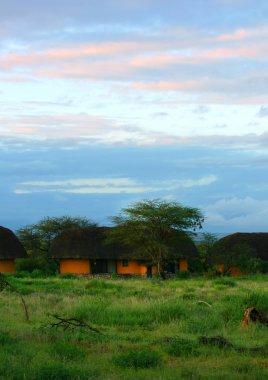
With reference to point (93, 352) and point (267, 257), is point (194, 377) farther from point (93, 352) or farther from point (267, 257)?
point (267, 257)

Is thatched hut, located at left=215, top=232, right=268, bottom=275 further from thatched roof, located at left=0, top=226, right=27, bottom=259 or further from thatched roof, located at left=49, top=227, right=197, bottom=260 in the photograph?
thatched roof, located at left=0, top=226, right=27, bottom=259

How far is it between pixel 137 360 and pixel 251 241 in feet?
122

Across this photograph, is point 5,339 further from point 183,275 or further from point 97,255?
point 97,255

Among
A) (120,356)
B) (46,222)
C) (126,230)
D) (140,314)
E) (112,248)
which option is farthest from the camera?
(46,222)

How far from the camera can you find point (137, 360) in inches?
317

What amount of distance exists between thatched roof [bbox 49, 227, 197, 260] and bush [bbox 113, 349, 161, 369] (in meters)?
31.7

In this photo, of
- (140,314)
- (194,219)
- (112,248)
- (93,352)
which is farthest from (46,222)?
(93,352)

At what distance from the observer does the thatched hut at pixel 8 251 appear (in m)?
40.7

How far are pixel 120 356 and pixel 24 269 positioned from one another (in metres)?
32.7

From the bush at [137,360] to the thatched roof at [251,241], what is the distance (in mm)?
34855

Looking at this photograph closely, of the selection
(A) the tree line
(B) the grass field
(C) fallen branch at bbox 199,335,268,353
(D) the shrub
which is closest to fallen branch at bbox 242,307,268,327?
(B) the grass field

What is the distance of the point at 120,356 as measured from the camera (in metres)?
8.18

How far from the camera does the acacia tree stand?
3806 centimetres

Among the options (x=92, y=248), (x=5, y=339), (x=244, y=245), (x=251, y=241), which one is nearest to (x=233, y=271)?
(x=244, y=245)
